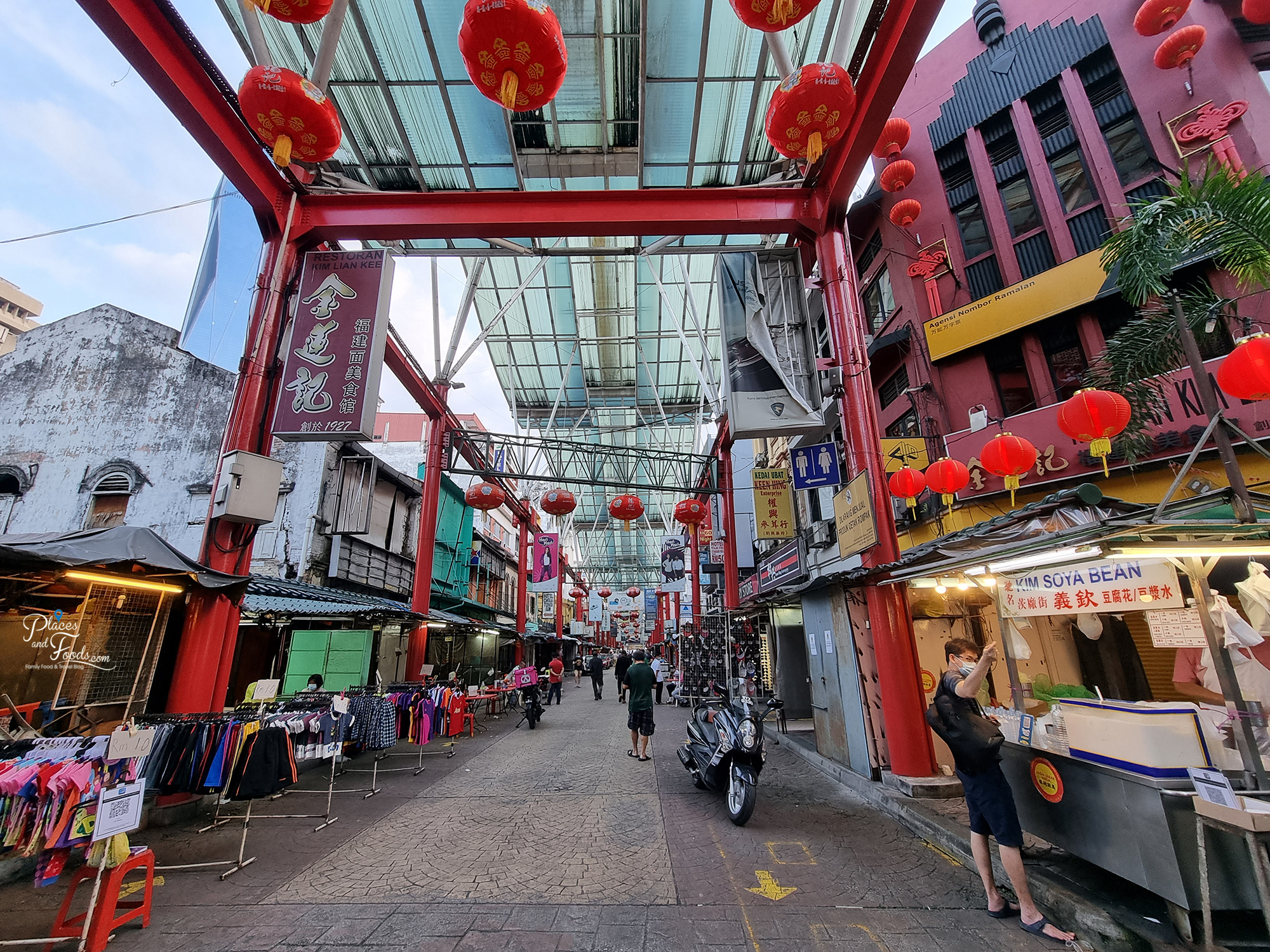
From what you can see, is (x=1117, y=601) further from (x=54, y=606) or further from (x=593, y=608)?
(x=593, y=608)

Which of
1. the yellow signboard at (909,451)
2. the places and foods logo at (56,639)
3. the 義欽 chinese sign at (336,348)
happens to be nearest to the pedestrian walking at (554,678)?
the yellow signboard at (909,451)

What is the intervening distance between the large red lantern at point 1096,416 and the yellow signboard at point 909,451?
199 inches

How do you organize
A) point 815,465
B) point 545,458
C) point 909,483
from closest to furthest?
point 909,483
point 815,465
point 545,458

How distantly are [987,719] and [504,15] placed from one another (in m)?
6.30

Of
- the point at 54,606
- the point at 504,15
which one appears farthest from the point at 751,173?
the point at 54,606

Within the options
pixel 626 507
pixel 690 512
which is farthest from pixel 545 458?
pixel 690 512

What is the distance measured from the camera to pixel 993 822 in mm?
3812

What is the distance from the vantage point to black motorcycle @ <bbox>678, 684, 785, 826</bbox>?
611 cm

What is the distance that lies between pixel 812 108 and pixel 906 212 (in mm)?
9007

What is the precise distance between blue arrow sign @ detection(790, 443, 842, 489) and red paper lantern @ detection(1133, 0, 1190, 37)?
841cm

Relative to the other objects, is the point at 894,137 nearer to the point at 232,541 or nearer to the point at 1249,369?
the point at 1249,369

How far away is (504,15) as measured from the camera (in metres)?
3.78

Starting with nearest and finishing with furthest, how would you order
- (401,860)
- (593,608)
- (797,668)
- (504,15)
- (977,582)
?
(504,15), (401,860), (977,582), (797,668), (593,608)

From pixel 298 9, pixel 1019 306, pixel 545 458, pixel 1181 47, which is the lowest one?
pixel 298 9
